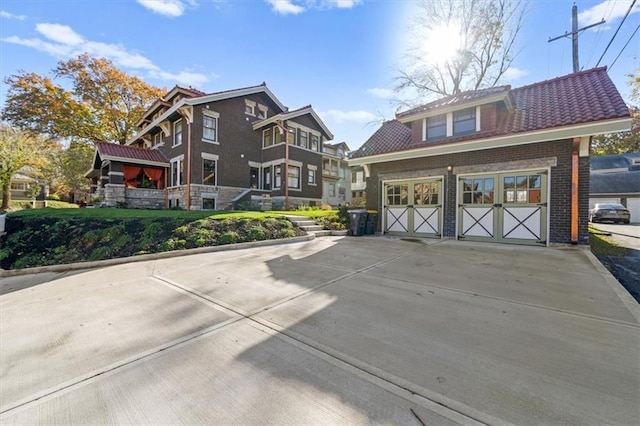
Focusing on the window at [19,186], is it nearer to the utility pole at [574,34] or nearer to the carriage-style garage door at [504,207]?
the carriage-style garage door at [504,207]

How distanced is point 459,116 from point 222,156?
13.7 metres

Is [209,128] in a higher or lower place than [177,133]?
higher

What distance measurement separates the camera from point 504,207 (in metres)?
→ 8.39

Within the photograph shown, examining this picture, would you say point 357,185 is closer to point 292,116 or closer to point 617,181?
point 292,116

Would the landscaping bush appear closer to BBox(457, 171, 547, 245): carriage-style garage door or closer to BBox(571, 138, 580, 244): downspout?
BBox(457, 171, 547, 245): carriage-style garage door

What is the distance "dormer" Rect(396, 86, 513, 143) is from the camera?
8906 mm

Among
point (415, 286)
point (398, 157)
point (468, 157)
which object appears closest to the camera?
point (415, 286)

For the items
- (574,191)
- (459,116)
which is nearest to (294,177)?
(459,116)

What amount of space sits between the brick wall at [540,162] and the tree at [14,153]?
29455 mm

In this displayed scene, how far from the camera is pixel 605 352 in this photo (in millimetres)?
2344

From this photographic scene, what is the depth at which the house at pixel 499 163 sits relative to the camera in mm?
7340

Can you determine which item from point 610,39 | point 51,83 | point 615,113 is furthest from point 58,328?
point 51,83

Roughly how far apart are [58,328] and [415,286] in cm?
469

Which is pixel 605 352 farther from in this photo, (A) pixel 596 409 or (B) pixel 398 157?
(B) pixel 398 157
